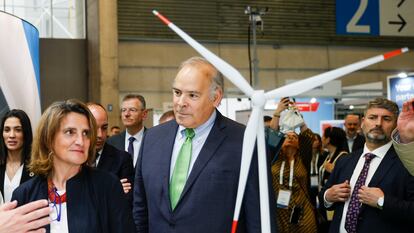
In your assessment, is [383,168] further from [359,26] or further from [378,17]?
[359,26]

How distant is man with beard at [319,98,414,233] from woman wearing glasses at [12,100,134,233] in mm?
2061

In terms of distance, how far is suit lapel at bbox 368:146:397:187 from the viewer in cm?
465

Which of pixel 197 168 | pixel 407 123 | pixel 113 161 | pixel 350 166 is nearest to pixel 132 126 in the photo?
pixel 113 161

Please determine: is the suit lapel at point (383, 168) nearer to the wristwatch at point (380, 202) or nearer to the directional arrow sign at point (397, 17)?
the wristwatch at point (380, 202)

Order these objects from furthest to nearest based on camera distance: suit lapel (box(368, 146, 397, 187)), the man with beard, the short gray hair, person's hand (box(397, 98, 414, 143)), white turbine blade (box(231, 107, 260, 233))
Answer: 1. suit lapel (box(368, 146, 397, 187))
2. the man with beard
3. person's hand (box(397, 98, 414, 143))
4. the short gray hair
5. white turbine blade (box(231, 107, 260, 233))

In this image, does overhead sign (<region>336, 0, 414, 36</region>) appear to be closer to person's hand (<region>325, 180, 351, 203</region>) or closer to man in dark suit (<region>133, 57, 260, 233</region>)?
person's hand (<region>325, 180, 351, 203</region>)

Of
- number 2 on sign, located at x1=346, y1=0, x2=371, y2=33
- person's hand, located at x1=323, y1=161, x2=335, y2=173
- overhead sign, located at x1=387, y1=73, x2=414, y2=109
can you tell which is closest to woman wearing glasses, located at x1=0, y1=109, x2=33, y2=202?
person's hand, located at x1=323, y1=161, x2=335, y2=173

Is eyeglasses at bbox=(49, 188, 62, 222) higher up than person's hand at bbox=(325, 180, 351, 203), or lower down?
higher up

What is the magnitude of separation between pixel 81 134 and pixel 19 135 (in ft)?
8.11

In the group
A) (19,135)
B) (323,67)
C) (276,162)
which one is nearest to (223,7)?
(323,67)

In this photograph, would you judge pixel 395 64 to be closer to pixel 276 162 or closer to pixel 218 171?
pixel 276 162

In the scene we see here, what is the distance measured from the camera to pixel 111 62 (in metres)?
17.0

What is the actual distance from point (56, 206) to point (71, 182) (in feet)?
0.48

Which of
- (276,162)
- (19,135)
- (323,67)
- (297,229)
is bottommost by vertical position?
(297,229)
